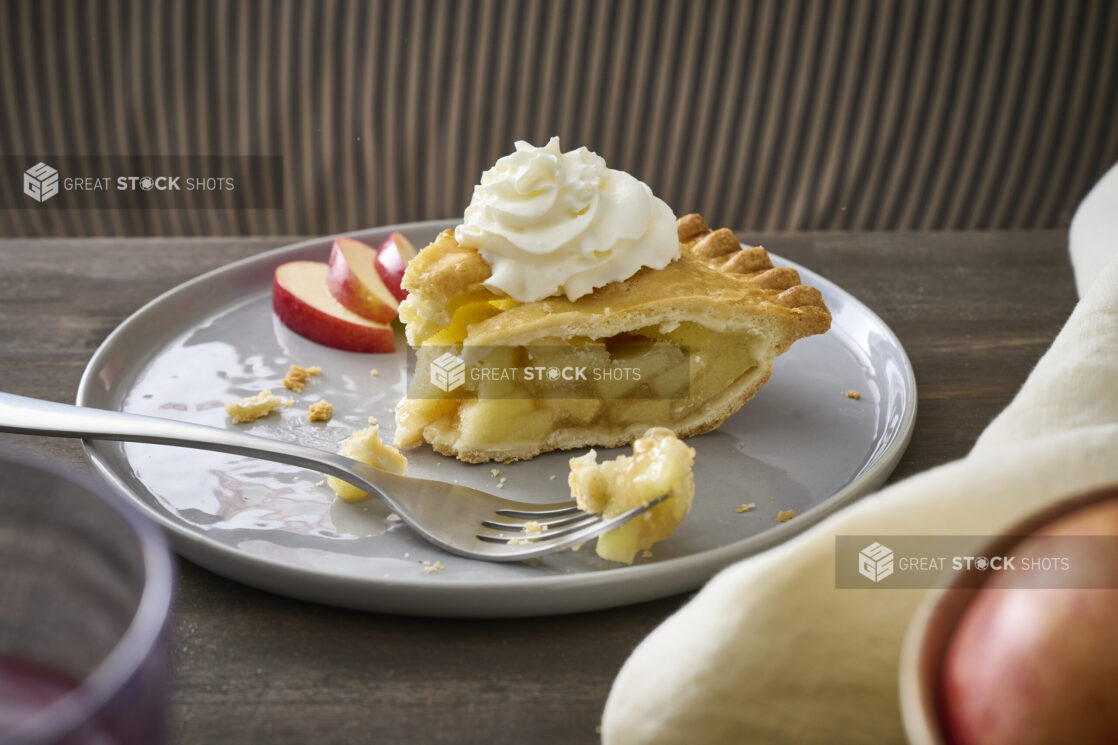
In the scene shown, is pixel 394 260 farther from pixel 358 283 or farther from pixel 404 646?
pixel 404 646

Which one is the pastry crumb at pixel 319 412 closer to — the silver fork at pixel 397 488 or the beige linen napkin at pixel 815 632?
the silver fork at pixel 397 488

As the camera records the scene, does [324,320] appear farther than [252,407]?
Yes

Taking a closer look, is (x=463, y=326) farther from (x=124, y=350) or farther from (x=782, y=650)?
(x=782, y=650)

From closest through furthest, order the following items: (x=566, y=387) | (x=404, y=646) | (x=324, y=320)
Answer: (x=404, y=646) < (x=566, y=387) < (x=324, y=320)

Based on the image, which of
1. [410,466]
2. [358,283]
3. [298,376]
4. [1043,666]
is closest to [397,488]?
[410,466]

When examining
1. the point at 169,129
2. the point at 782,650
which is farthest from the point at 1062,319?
the point at 169,129

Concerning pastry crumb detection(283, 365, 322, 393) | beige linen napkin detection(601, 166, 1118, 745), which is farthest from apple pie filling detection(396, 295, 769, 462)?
beige linen napkin detection(601, 166, 1118, 745)

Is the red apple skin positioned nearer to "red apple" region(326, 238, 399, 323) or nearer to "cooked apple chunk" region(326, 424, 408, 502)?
"cooked apple chunk" region(326, 424, 408, 502)

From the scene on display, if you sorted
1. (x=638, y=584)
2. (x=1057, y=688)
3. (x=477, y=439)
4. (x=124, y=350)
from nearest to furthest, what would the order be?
(x=1057, y=688) → (x=638, y=584) → (x=477, y=439) → (x=124, y=350)
